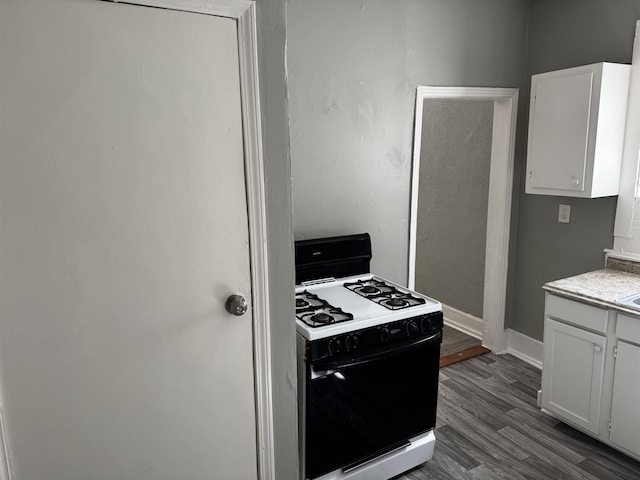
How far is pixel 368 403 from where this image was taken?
82.4 inches

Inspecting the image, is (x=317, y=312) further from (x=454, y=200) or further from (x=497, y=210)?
(x=454, y=200)

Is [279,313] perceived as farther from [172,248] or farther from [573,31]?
[573,31]

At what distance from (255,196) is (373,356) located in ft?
3.30

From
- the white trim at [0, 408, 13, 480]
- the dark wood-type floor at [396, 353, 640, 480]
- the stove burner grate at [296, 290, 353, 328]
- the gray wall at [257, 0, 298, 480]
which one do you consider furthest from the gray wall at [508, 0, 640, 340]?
the white trim at [0, 408, 13, 480]

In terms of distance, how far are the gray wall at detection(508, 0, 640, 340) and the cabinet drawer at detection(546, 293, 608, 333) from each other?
0.66m

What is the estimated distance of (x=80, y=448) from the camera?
128 cm

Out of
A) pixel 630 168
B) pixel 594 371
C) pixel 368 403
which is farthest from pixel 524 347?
pixel 368 403

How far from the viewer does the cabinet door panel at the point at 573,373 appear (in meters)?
2.39

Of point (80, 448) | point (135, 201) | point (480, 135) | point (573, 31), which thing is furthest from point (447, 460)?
point (573, 31)

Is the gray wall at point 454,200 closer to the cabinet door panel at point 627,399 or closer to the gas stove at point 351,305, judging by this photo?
the gas stove at point 351,305

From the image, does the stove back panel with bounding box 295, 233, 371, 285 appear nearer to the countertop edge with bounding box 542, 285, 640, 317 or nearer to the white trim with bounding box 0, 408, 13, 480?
the countertop edge with bounding box 542, 285, 640, 317

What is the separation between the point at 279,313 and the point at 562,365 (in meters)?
1.85

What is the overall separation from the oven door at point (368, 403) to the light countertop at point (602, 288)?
78 cm

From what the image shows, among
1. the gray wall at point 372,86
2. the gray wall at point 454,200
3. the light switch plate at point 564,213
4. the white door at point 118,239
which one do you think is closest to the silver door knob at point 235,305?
the white door at point 118,239
